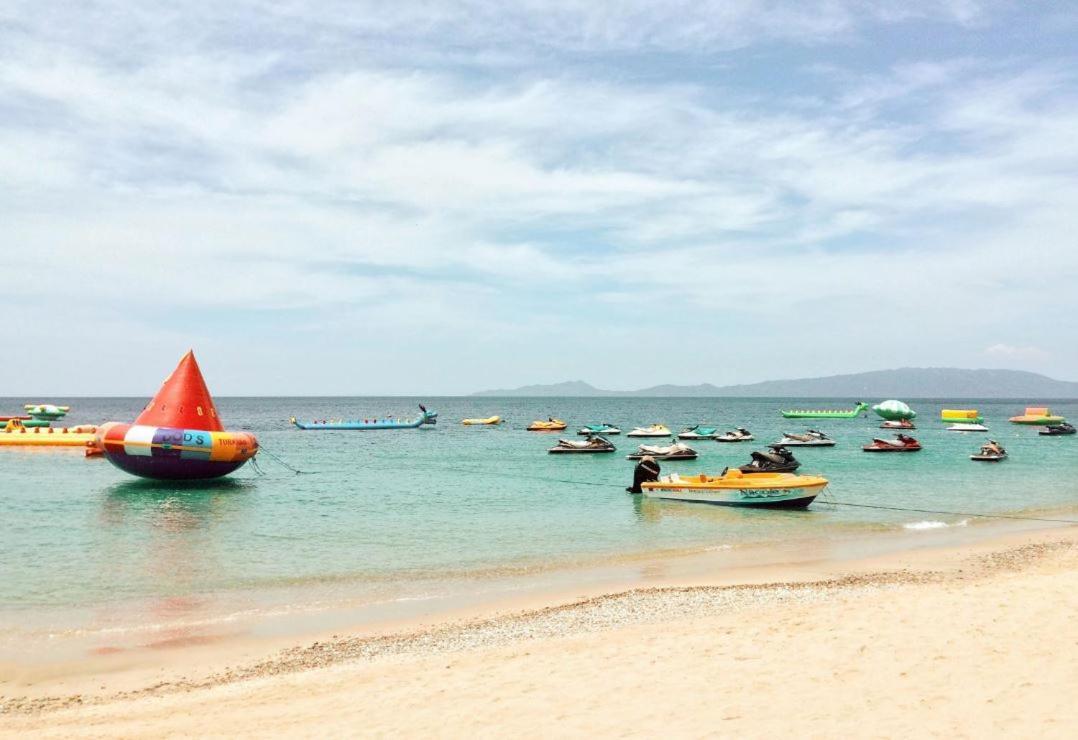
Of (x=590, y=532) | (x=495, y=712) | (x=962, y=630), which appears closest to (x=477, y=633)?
(x=495, y=712)

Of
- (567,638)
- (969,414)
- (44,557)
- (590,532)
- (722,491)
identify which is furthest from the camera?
(969,414)

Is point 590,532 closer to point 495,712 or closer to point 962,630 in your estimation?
point 962,630

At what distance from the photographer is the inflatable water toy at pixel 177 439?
3303 cm

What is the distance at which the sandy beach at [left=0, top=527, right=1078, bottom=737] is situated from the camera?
8.27 meters

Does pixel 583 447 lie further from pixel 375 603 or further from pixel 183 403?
pixel 375 603

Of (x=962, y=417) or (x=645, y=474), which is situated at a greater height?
(x=645, y=474)

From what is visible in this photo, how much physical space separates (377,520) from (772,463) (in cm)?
1831

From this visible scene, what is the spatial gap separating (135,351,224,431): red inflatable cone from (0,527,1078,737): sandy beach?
23830 millimetres

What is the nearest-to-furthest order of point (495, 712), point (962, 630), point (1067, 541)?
1. point (495, 712)
2. point (962, 630)
3. point (1067, 541)

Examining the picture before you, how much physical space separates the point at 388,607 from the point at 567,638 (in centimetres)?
447

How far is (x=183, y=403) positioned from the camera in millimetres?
33844

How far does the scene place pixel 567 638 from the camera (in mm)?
12320

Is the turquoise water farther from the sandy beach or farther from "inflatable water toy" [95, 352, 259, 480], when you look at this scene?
the sandy beach

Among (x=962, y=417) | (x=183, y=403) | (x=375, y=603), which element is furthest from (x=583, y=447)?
(x=962, y=417)
